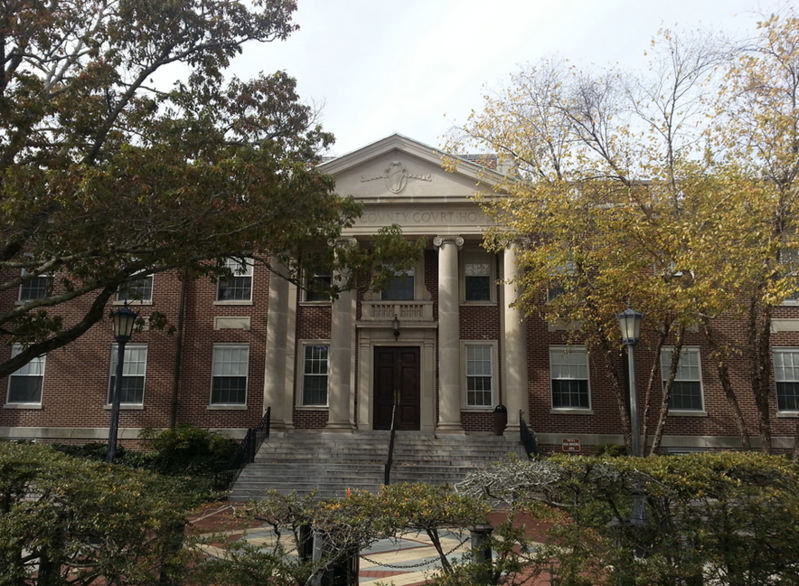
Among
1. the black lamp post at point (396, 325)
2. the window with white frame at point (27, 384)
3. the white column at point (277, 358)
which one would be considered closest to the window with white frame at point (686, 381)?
the black lamp post at point (396, 325)

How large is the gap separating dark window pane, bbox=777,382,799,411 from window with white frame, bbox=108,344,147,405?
21166mm

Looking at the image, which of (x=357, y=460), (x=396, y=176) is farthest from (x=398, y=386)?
(x=396, y=176)

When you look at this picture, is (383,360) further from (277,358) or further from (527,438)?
(527,438)

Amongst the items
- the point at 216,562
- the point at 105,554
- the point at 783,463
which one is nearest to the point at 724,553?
the point at 783,463

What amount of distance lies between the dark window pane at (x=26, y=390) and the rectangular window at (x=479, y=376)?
15007 millimetres

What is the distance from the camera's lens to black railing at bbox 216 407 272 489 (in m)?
18.2

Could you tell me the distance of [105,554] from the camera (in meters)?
5.11

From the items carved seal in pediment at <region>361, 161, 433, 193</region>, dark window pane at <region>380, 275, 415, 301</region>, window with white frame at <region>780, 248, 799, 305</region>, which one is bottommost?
window with white frame at <region>780, 248, 799, 305</region>

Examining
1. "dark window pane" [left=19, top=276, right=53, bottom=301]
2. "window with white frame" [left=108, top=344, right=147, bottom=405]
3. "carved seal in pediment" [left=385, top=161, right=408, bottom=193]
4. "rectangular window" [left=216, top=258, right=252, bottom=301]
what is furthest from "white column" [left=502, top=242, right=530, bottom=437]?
"dark window pane" [left=19, top=276, right=53, bottom=301]

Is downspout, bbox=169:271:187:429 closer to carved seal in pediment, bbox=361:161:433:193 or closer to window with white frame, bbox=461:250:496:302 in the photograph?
carved seal in pediment, bbox=361:161:433:193

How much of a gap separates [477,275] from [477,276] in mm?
35

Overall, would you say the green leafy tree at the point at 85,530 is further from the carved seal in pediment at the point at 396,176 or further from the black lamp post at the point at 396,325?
the carved seal in pediment at the point at 396,176

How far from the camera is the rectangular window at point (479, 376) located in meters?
22.7

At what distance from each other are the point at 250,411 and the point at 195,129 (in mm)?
→ 11648
